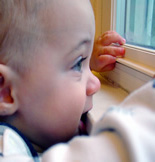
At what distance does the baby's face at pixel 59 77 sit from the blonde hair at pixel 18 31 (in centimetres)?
2

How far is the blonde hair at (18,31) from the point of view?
1.37 feet

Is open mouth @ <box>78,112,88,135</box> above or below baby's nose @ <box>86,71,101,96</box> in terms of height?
below

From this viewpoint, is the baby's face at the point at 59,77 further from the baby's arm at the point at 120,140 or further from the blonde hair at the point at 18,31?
the baby's arm at the point at 120,140

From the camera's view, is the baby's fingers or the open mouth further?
the baby's fingers

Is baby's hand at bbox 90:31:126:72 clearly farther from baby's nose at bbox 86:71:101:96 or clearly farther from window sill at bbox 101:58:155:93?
baby's nose at bbox 86:71:101:96

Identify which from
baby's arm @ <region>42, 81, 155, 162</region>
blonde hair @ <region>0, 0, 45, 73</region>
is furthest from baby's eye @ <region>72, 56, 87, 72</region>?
baby's arm @ <region>42, 81, 155, 162</region>

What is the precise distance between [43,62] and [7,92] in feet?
0.33

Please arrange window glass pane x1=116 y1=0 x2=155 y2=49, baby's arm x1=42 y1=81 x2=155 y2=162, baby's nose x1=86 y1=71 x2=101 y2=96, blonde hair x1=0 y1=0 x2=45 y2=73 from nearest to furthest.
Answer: baby's arm x1=42 y1=81 x2=155 y2=162, blonde hair x1=0 y1=0 x2=45 y2=73, baby's nose x1=86 y1=71 x2=101 y2=96, window glass pane x1=116 y1=0 x2=155 y2=49

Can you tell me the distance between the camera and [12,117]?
1.60 feet

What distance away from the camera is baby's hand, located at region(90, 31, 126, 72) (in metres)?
0.79

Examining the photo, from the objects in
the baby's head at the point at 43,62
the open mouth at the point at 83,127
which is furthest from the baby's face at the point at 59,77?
the open mouth at the point at 83,127

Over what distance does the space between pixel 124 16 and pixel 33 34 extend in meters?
0.63

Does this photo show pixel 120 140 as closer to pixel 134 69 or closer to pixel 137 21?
pixel 134 69

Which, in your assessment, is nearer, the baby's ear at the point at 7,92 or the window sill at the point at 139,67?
the baby's ear at the point at 7,92
